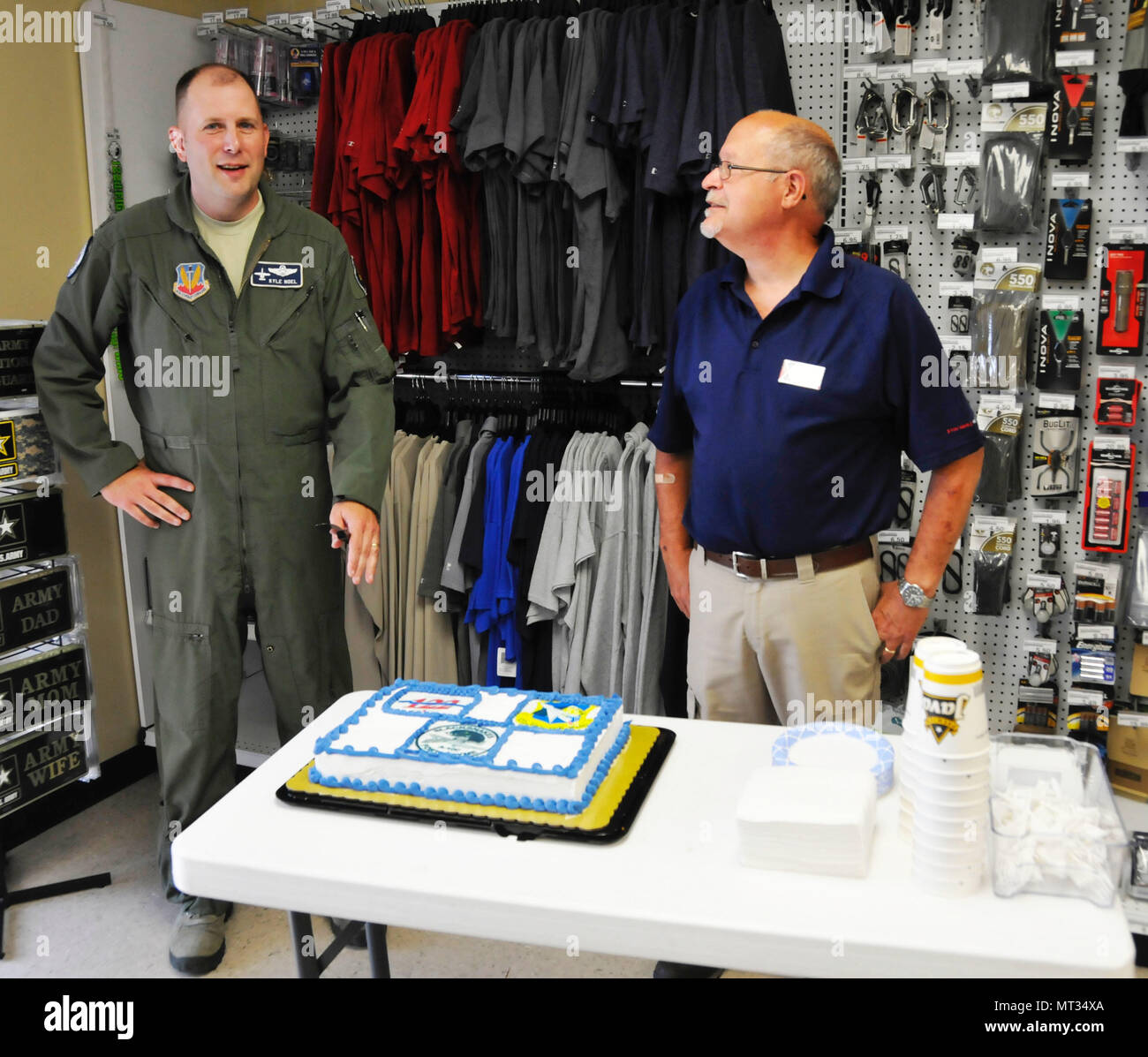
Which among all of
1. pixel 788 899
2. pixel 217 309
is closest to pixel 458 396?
pixel 217 309

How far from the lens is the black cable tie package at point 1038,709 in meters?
3.28

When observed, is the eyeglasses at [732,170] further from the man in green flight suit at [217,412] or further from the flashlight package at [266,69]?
the flashlight package at [266,69]

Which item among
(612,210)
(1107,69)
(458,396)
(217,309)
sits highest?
(1107,69)

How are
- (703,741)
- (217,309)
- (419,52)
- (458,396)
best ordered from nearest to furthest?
1. (703,741)
2. (217,309)
3. (419,52)
4. (458,396)

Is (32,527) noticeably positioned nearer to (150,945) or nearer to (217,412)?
(217,412)

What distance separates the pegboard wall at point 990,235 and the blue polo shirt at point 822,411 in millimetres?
941

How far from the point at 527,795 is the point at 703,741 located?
416mm

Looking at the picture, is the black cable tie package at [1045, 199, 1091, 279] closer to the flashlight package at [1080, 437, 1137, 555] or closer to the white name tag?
the flashlight package at [1080, 437, 1137, 555]

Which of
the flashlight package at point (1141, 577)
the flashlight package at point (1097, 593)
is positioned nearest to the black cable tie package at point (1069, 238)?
the flashlight package at point (1141, 577)

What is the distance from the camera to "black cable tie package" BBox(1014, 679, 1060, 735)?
3.28 meters

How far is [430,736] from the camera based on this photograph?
1.68m

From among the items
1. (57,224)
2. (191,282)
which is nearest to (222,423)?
(191,282)

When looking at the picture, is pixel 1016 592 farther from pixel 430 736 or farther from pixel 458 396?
pixel 430 736

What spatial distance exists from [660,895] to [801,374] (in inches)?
51.9
